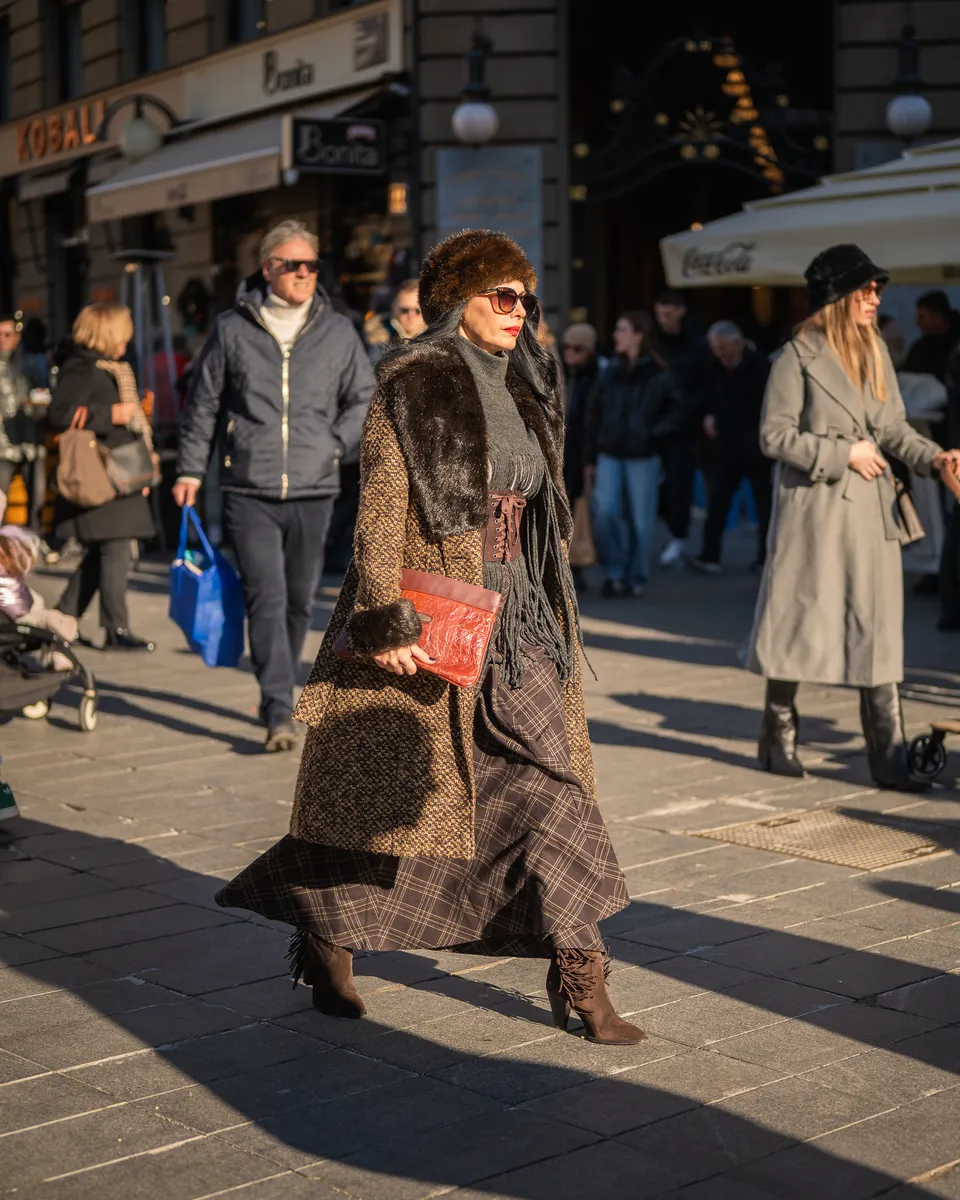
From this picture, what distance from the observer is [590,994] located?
4352 millimetres

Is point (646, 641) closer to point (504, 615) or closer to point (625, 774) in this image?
point (625, 774)

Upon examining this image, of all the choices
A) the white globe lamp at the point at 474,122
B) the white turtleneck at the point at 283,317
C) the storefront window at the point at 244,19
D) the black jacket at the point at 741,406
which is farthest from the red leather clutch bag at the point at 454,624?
the storefront window at the point at 244,19

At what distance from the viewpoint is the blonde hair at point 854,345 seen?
7094 mm

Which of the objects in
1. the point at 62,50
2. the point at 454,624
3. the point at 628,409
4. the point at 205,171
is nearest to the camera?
the point at 454,624

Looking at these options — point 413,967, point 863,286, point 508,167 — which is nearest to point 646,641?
point 863,286

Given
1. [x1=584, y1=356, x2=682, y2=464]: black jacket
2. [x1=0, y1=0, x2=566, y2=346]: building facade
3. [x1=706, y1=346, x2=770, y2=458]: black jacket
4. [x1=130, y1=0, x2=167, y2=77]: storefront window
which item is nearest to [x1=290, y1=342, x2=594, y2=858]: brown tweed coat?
[x1=584, y1=356, x2=682, y2=464]: black jacket

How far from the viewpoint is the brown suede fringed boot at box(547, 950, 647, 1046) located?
4348mm

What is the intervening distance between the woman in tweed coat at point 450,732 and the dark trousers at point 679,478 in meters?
10.4

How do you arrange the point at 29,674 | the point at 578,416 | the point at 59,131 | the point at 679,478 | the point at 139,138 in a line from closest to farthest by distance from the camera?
the point at 29,674 → the point at 578,416 → the point at 679,478 → the point at 139,138 → the point at 59,131

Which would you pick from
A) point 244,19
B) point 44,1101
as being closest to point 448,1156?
point 44,1101

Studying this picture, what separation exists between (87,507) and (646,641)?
3.26m

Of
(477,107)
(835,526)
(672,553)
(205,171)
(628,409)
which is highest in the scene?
(477,107)

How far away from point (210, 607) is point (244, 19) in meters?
16.8

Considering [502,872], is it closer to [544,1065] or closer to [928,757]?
[544,1065]
